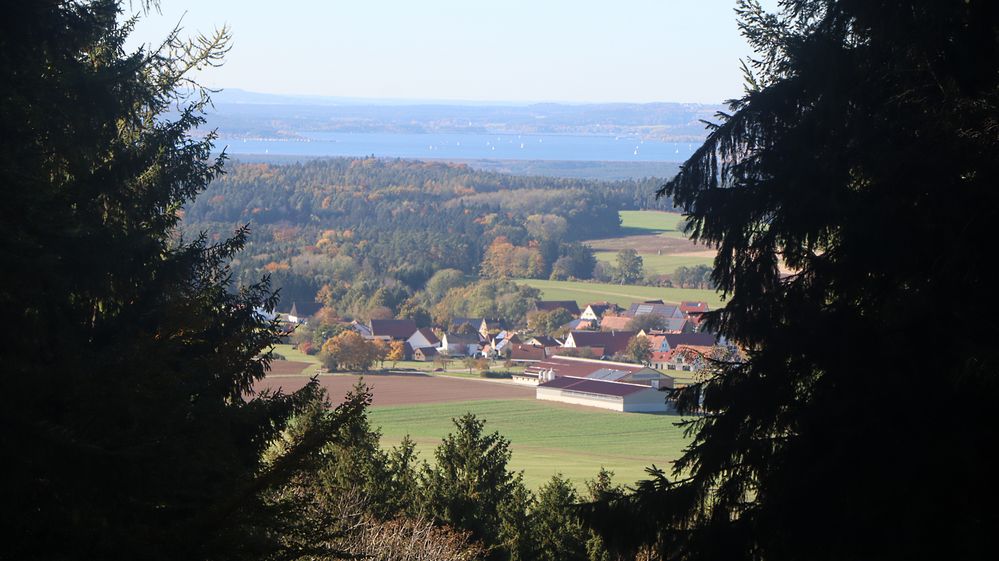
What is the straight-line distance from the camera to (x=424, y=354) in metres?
69.6

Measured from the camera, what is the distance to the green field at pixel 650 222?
119 m

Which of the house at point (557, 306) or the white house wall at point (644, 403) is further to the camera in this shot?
the house at point (557, 306)

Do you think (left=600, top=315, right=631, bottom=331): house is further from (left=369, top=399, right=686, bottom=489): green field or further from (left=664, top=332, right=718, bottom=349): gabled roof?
(left=369, top=399, right=686, bottom=489): green field

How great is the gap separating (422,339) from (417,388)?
69.3 feet

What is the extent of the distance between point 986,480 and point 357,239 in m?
111

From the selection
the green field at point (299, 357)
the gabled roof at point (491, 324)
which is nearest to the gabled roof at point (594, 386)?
the green field at point (299, 357)

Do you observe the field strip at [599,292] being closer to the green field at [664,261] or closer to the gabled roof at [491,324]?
the green field at [664,261]

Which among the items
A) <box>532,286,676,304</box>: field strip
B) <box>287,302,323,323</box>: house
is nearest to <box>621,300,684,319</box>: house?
<box>532,286,676,304</box>: field strip

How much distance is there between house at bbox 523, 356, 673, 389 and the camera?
55.2 m

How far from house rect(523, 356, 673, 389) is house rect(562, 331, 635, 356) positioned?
4622 millimetres

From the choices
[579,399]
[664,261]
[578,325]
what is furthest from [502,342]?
[664,261]

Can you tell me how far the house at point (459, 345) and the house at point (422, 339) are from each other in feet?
Answer: 1.81

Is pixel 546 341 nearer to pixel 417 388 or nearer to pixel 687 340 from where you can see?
pixel 687 340

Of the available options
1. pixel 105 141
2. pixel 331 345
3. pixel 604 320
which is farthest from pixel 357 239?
pixel 105 141
